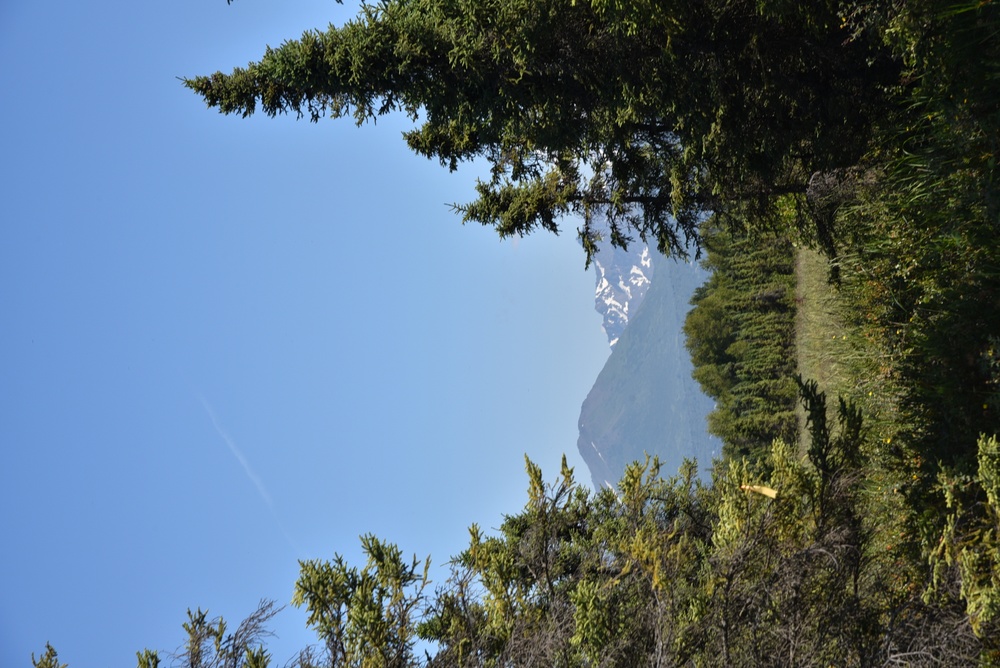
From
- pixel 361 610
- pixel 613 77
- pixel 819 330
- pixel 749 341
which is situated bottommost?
pixel 361 610

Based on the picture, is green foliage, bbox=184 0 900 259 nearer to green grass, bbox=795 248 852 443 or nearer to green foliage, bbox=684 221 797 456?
green grass, bbox=795 248 852 443

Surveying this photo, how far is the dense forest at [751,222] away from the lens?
28.8 ft

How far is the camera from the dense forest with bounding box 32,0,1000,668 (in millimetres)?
8766

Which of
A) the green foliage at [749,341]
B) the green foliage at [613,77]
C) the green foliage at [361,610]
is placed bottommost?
the green foliage at [361,610]

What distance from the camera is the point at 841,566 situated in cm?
916

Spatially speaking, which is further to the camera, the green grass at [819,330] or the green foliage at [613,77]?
the green grass at [819,330]

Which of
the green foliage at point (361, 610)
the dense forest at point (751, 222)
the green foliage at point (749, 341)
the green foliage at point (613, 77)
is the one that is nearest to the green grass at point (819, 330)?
the green foliage at point (749, 341)

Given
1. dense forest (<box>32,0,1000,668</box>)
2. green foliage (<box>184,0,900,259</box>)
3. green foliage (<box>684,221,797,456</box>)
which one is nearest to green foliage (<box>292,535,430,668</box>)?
dense forest (<box>32,0,1000,668</box>)

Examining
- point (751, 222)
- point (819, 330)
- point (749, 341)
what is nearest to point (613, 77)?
point (751, 222)

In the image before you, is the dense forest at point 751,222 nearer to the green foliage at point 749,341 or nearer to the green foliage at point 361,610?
the green foliage at point 361,610

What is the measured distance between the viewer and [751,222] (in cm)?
1565

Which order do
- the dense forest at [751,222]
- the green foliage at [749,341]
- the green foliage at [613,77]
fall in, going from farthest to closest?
the green foliage at [749,341]
the green foliage at [613,77]
the dense forest at [751,222]

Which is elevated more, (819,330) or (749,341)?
(749,341)

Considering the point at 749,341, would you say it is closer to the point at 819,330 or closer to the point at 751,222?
the point at 819,330
